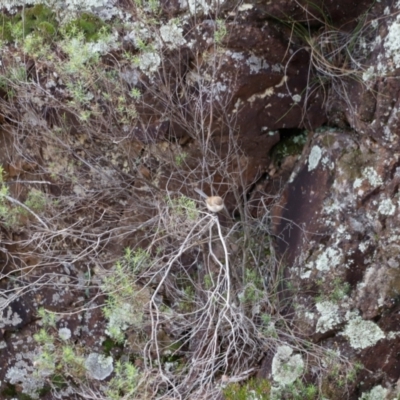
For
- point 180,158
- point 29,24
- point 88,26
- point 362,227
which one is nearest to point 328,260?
point 362,227

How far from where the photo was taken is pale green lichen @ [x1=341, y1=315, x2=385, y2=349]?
8.07 feet

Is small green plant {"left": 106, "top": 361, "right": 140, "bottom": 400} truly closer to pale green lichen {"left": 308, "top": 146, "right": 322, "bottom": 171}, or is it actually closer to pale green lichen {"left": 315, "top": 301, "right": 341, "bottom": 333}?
pale green lichen {"left": 315, "top": 301, "right": 341, "bottom": 333}

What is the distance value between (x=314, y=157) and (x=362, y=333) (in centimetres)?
79

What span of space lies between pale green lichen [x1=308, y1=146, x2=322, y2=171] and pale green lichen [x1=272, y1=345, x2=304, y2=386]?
0.81 meters

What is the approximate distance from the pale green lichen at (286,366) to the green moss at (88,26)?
5.29 ft

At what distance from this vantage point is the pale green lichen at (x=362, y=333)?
246 cm

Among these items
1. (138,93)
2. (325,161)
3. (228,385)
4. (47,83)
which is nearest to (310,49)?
(325,161)

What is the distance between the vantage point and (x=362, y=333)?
2467mm

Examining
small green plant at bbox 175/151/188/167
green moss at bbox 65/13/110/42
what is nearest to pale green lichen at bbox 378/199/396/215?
small green plant at bbox 175/151/188/167

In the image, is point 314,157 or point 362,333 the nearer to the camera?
point 362,333

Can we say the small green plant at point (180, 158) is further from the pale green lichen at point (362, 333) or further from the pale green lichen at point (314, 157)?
the pale green lichen at point (362, 333)

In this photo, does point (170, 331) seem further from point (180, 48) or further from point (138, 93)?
point (180, 48)

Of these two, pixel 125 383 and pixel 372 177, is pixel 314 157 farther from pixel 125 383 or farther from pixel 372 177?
pixel 125 383

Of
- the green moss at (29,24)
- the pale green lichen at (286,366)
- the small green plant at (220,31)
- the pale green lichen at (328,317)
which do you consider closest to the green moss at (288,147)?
the small green plant at (220,31)
